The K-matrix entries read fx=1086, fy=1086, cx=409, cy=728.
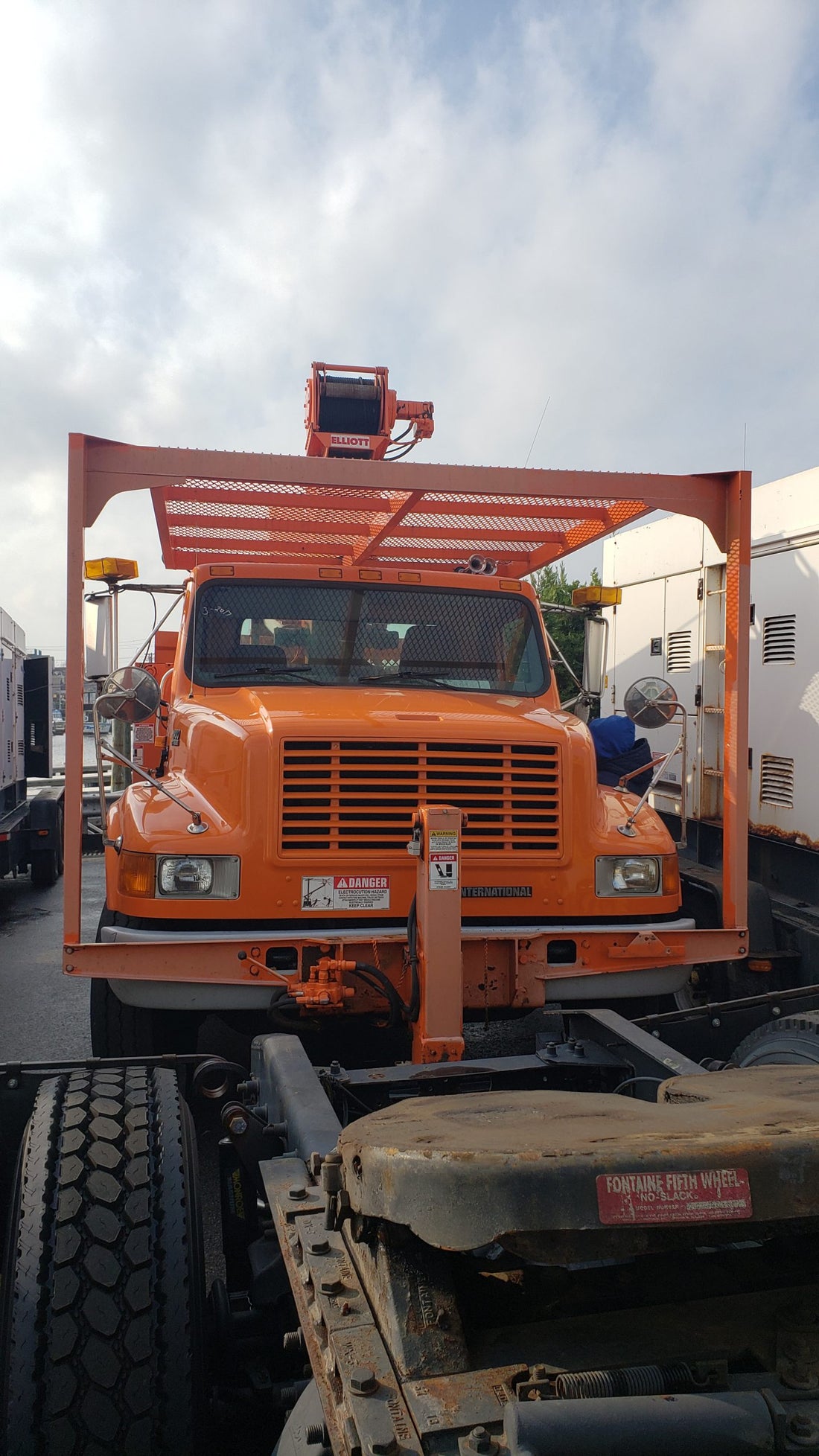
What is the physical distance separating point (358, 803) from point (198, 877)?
0.72 m

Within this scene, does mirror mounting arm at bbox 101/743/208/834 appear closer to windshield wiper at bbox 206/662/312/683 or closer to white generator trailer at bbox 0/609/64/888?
windshield wiper at bbox 206/662/312/683

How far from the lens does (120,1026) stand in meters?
4.65

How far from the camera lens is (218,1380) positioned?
8.54 feet

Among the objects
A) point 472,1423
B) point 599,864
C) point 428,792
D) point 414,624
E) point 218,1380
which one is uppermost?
point 414,624

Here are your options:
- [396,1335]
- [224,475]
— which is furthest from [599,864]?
[396,1335]

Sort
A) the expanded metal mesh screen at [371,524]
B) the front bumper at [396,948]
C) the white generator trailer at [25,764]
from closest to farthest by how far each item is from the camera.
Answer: the front bumper at [396,948] → the expanded metal mesh screen at [371,524] → the white generator trailer at [25,764]

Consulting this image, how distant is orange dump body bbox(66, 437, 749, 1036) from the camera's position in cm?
438

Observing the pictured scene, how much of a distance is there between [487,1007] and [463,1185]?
305cm

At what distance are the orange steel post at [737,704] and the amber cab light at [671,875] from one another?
8.5 inches

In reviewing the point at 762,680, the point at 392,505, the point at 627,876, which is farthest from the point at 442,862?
the point at 762,680

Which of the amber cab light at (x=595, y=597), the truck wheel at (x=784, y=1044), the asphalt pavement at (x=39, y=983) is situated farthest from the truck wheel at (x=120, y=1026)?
the amber cab light at (x=595, y=597)

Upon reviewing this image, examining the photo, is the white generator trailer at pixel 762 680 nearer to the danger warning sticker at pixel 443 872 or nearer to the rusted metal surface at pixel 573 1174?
the danger warning sticker at pixel 443 872

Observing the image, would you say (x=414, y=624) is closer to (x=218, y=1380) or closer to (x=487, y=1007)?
(x=487, y=1007)

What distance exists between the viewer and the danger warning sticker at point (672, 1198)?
1.54 m
